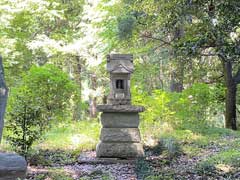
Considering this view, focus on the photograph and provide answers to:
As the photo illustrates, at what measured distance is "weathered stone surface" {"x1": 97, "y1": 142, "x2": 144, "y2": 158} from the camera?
7000 millimetres

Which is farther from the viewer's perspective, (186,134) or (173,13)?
(186,134)

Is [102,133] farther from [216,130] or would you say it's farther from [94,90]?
[94,90]

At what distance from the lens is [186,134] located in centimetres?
889

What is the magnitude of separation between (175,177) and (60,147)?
336 centimetres

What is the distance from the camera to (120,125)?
7141mm

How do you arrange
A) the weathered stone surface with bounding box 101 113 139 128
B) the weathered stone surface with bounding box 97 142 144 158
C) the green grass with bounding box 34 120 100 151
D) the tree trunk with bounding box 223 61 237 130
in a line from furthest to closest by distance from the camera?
the tree trunk with bounding box 223 61 237 130
the green grass with bounding box 34 120 100 151
the weathered stone surface with bounding box 101 113 139 128
the weathered stone surface with bounding box 97 142 144 158

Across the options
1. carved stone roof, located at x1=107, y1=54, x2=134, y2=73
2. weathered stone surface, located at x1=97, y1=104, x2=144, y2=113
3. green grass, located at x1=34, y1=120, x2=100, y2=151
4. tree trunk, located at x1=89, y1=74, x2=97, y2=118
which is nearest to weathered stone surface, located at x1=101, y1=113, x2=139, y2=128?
weathered stone surface, located at x1=97, y1=104, x2=144, y2=113

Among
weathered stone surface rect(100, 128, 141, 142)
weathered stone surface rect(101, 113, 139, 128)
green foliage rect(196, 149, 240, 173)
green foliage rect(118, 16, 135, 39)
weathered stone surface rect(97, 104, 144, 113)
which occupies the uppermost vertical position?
green foliage rect(118, 16, 135, 39)

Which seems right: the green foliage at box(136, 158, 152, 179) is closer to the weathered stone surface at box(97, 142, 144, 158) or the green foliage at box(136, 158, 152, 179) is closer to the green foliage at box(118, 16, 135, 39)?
the weathered stone surface at box(97, 142, 144, 158)

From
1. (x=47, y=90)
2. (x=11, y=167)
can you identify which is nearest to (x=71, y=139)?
(x=47, y=90)

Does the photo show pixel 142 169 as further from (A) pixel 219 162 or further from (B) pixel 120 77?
(B) pixel 120 77

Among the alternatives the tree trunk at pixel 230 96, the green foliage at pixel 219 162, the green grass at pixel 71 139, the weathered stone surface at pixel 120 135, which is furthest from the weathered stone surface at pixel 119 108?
the tree trunk at pixel 230 96

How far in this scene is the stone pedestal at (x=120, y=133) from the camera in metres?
7.02

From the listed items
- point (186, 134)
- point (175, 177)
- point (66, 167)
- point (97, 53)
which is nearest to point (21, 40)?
point (97, 53)
